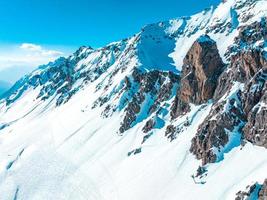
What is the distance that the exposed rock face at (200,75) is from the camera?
5743 inches

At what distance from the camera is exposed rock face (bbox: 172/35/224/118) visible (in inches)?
5743

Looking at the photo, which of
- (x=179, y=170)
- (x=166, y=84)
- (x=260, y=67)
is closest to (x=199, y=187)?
(x=179, y=170)

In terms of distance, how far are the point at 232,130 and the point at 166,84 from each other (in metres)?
61.8

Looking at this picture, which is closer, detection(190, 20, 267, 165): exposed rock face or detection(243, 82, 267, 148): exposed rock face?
detection(243, 82, 267, 148): exposed rock face

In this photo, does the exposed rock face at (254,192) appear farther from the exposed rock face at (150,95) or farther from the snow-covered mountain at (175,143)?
the exposed rock face at (150,95)

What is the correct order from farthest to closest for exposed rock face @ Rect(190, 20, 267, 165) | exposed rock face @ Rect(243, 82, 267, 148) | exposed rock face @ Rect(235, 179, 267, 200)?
1. exposed rock face @ Rect(190, 20, 267, 165)
2. exposed rock face @ Rect(243, 82, 267, 148)
3. exposed rock face @ Rect(235, 179, 267, 200)

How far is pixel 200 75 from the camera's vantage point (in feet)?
489

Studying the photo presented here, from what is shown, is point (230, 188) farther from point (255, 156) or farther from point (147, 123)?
point (147, 123)

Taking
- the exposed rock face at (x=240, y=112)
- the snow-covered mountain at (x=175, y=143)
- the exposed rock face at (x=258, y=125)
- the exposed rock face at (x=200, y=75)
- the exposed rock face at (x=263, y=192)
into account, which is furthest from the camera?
the exposed rock face at (x=200, y=75)

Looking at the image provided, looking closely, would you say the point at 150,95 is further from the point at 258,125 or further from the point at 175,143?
the point at 258,125

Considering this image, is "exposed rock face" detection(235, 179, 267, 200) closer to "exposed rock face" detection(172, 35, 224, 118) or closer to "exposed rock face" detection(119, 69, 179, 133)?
"exposed rock face" detection(172, 35, 224, 118)

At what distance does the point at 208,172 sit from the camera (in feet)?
368

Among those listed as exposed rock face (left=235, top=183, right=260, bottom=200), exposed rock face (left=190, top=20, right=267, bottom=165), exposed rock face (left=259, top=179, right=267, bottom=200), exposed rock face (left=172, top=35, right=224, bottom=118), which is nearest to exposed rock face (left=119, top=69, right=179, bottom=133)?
exposed rock face (left=172, top=35, right=224, bottom=118)

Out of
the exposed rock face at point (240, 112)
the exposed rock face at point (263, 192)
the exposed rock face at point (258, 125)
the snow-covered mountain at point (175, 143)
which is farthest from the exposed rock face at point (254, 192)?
the exposed rock face at point (240, 112)
